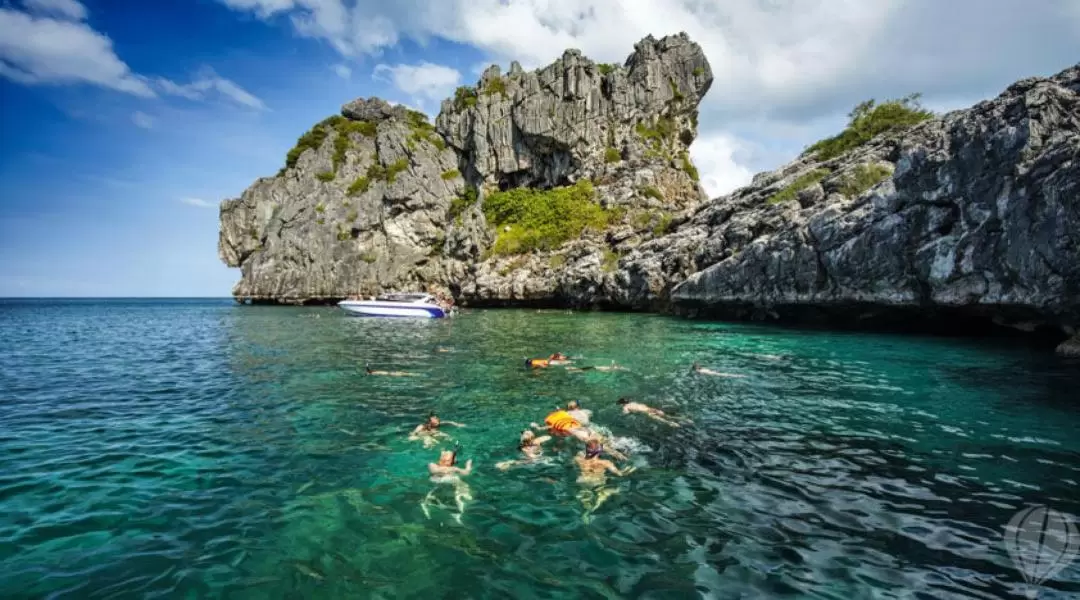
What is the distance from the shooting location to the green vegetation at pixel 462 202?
262ft

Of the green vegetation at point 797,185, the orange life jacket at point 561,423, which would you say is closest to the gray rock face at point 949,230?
the green vegetation at point 797,185

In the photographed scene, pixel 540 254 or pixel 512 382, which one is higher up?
pixel 540 254

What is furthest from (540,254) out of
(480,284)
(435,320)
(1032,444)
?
(1032,444)

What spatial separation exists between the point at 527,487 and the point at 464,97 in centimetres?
8566

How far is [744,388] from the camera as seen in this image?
14930 millimetres

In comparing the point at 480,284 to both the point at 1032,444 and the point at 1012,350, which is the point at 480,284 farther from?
the point at 1032,444

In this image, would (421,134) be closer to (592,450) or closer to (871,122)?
(871,122)

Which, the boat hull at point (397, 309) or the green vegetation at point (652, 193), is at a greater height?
the green vegetation at point (652, 193)

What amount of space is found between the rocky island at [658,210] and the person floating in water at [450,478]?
2150cm

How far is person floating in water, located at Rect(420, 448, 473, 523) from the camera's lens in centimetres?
737

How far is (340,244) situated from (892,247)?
73.1 metres

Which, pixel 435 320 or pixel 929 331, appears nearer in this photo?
pixel 929 331

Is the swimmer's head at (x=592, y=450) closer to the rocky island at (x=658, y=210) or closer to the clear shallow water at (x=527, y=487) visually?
the clear shallow water at (x=527, y=487)

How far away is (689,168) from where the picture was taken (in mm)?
75438
